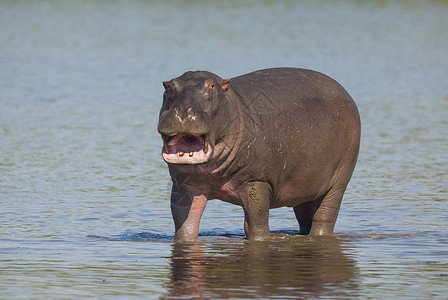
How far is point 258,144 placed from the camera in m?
8.96

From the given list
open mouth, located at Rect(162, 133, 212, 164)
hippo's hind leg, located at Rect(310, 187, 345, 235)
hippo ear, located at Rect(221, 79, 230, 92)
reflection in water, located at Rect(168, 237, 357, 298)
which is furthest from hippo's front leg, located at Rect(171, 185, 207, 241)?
hippo's hind leg, located at Rect(310, 187, 345, 235)

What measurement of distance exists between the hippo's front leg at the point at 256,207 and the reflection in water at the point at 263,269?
0.10 m

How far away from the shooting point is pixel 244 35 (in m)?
35.2

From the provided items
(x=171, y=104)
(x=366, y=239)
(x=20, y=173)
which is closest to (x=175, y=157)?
(x=171, y=104)

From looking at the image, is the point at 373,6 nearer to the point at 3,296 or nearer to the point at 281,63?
the point at 281,63

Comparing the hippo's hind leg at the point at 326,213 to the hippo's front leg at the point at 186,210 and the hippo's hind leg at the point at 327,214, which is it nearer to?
the hippo's hind leg at the point at 327,214

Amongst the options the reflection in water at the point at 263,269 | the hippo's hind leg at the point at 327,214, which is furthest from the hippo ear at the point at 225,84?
the hippo's hind leg at the point at 327,214

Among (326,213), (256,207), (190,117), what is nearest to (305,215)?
(326,213)

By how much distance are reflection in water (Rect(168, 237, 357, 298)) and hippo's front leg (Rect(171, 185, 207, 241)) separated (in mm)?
137

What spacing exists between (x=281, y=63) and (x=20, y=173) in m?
14.4

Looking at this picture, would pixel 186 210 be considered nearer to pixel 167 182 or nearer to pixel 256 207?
pixel 256 207

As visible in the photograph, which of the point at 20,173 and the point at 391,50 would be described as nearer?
the point at 20,173

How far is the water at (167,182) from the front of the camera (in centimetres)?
761

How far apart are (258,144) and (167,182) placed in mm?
4012
